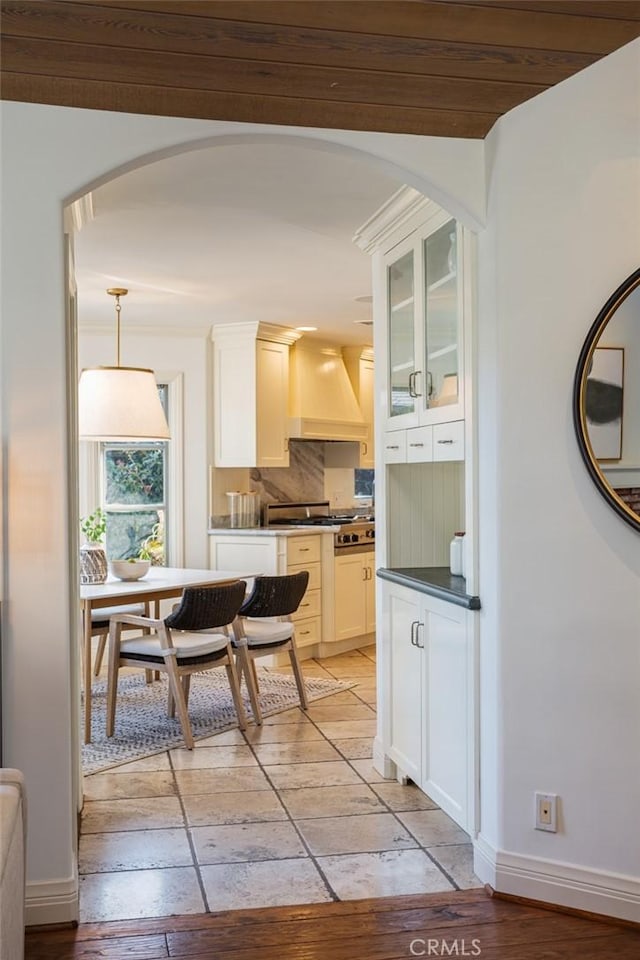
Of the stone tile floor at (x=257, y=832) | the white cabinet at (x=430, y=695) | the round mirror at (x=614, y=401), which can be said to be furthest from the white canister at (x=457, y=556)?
the round mirror at (x=614, y=401)

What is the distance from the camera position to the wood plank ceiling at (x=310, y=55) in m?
2.14

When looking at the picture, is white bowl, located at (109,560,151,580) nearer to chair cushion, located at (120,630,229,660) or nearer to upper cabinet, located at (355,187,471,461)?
chair cushion, located at (120,630,229,660)

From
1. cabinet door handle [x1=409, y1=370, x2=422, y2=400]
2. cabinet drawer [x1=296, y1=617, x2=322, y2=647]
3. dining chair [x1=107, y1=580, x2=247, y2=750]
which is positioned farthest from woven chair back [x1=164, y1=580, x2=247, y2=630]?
cabinet drawer [x1=296, y1=617, x2=322, y2=647]

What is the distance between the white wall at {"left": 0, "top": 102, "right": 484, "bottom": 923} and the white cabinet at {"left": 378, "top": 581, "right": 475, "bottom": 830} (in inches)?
51.3

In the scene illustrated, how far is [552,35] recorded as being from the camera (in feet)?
7.63

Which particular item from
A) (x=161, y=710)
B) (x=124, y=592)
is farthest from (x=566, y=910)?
(x=161, y=710)

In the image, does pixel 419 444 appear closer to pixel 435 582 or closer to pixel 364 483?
pixel 435 582

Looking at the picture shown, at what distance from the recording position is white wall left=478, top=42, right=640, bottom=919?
2588 millimetres

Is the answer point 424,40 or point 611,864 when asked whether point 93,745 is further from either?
point 424,40

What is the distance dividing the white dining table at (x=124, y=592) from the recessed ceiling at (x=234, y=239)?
5.60 ft

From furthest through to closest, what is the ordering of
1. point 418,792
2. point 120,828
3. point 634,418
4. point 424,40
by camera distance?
point 418,792 < point 120,828 < point 634,418 < point 424,40

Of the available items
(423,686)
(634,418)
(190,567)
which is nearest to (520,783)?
(423,686)

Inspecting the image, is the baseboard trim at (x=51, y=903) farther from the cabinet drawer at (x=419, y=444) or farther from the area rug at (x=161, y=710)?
the cabinet drawer at (x=419, y=444)

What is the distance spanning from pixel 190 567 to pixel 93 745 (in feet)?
7.53
